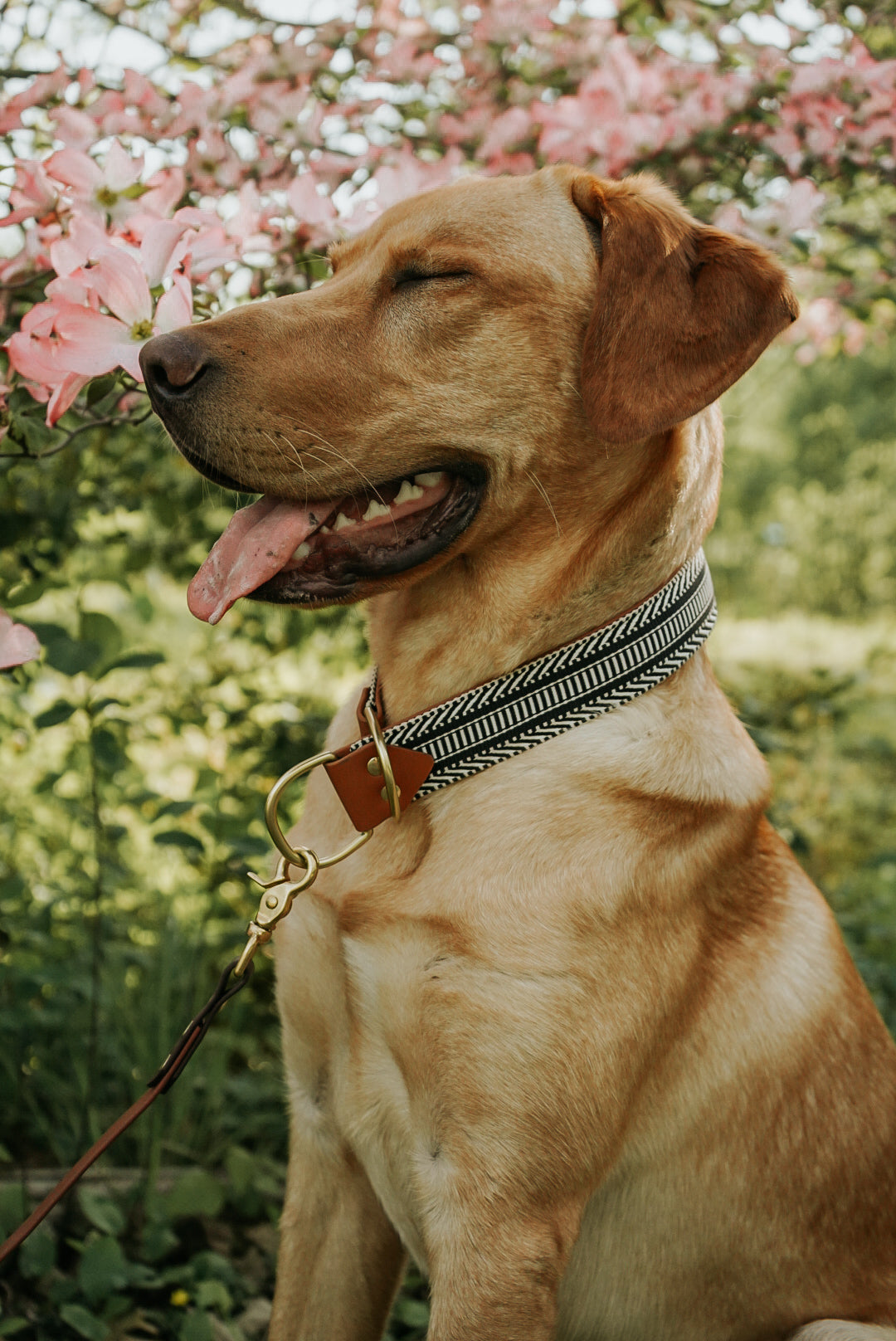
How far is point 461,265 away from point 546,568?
1.72 feet

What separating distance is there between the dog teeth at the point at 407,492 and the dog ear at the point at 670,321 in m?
0.31

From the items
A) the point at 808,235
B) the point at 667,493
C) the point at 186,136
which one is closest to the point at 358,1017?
the point at 667,493

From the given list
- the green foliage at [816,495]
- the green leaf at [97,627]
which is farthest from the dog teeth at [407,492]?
the green foliage at [816,495]

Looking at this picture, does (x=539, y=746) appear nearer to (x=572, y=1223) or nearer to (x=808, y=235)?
(x=572, y=1223)

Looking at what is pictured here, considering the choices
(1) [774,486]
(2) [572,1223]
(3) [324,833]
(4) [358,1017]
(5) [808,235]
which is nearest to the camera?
(2) [572,1223]

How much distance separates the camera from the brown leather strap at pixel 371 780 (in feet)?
5.94

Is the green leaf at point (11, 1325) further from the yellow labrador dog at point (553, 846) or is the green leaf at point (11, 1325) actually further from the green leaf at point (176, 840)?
the green leaf at point (176, 840)

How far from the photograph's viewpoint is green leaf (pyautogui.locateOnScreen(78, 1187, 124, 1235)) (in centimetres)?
248

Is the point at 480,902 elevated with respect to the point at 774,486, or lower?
elevated

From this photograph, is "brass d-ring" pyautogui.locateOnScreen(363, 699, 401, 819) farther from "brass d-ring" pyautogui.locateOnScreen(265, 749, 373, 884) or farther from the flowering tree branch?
the flowering tree branch

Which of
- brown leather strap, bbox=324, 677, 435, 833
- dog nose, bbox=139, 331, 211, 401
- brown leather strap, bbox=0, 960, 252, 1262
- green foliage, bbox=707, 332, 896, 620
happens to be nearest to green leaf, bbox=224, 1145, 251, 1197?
brown leather strap, bbox=0, 960, 252, 1262

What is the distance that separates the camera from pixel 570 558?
1.89 metres

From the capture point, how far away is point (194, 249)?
71.7 inches

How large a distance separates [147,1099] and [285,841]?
436 mm
